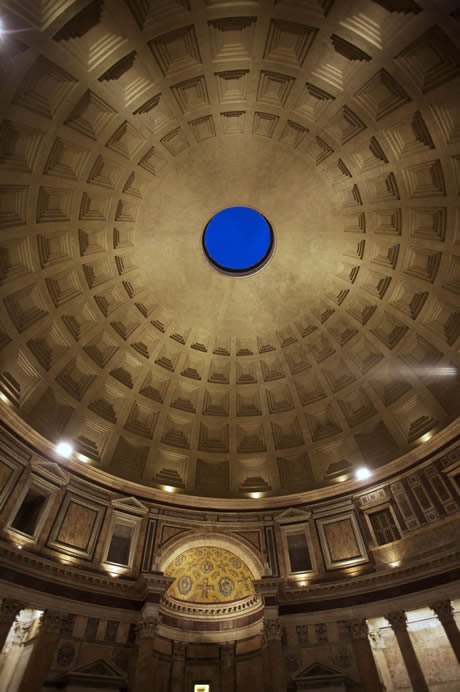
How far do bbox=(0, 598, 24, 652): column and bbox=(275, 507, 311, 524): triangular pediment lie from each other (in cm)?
1362

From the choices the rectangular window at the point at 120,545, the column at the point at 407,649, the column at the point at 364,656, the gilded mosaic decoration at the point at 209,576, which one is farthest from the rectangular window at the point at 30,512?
the column at the point at 407,649

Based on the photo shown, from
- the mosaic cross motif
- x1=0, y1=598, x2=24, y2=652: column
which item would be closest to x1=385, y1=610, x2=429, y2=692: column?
the mosaic cross motif

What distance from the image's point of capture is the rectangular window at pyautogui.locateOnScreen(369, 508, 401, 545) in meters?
20.2

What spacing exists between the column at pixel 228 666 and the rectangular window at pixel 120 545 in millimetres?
6553

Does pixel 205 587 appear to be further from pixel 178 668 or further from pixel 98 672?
pixel 98 672

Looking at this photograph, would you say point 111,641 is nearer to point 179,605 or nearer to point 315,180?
point 179,605

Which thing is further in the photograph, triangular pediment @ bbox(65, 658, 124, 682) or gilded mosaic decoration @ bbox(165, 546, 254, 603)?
gilded mosaic decoration @ bbox(165, 546, 254, 603)

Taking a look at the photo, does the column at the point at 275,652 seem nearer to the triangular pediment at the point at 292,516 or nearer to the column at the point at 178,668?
the column at the point at 178,668

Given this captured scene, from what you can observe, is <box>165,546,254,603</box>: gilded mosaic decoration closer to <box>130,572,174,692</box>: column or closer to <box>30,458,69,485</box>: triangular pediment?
<box>130,572,174,692</box>: column

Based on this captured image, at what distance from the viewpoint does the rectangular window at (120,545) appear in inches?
786

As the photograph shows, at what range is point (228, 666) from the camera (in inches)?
746

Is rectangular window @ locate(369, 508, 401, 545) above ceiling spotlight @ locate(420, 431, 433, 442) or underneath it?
underneath

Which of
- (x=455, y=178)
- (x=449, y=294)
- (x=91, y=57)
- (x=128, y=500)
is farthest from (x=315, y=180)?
(x=128, y=500)

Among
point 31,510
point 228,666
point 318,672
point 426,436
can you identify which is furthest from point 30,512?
point 426,436
